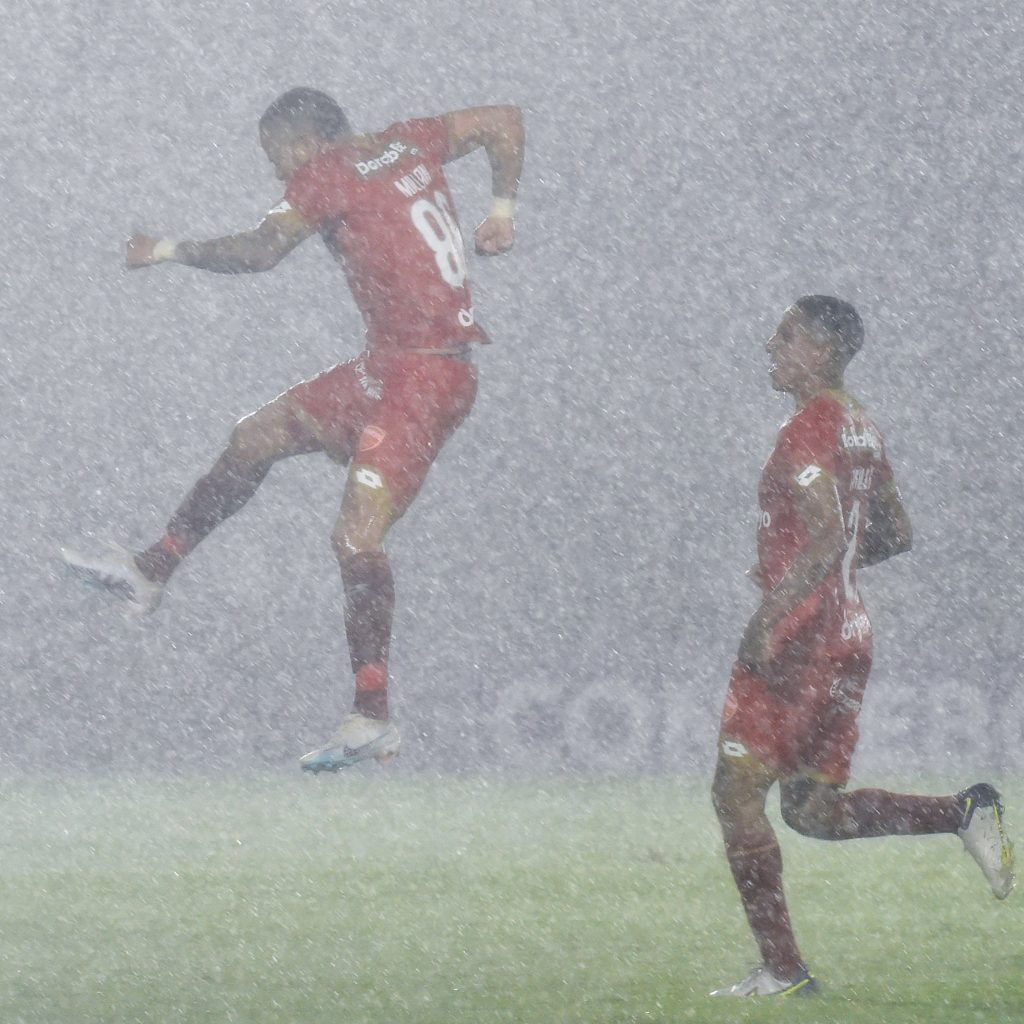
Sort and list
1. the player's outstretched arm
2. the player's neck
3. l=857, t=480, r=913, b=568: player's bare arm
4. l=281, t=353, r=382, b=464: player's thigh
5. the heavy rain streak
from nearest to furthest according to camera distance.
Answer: the player's neck, l=857, t=480, r=913, b=568: player's bare arm, the player's outstretched arm, l=281, t=353, r=382, b=464: player's thigh, the heavy rain streak

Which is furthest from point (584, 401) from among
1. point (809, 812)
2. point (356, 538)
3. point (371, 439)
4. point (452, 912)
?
point (809, 812)

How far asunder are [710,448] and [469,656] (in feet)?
5.04

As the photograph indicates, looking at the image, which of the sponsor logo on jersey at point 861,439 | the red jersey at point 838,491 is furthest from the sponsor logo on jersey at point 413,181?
the sponsor logo on jersey at point 861,439

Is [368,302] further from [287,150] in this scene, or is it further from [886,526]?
[886,526]

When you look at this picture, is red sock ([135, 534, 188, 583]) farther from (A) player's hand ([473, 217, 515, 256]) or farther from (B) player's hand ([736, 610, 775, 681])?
(B) player's hand ([736, 610, 775, 681])

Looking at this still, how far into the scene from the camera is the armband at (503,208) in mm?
4027

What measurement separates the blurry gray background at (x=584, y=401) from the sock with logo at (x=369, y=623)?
14.2ft

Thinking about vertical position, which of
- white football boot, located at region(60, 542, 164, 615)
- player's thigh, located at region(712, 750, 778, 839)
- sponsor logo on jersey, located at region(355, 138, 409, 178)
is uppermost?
sponsor logo on jersey, located at region(355, 138, 409, 178)

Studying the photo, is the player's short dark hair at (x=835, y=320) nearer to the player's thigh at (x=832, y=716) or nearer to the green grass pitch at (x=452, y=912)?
the player's thigh at (x=832, y=716)

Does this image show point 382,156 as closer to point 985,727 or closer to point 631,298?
point 631,298

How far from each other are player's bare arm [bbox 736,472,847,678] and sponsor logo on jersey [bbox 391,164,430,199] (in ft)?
3.95

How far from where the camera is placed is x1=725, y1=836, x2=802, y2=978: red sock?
3727 mm

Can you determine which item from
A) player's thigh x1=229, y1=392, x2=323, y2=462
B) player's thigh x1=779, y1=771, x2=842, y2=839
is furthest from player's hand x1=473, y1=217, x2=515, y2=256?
player's thigh x1=779, y1=771, x2=842, y2=839

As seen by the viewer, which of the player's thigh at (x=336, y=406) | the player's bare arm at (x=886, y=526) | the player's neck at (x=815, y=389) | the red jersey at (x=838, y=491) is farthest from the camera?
the player's thigh at (x=336, y=406)
